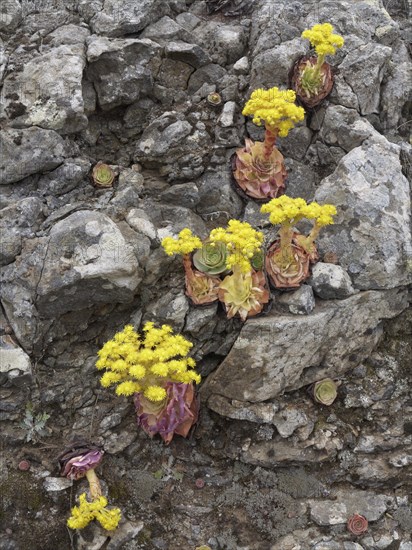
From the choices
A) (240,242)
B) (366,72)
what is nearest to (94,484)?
(240,242)

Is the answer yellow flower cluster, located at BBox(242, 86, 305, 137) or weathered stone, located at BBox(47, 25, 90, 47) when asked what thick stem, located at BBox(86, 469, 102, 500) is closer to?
yellow flower cluster, located at BBox(242, 86, 305, 137)

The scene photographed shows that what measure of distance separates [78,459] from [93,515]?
0.66 meters

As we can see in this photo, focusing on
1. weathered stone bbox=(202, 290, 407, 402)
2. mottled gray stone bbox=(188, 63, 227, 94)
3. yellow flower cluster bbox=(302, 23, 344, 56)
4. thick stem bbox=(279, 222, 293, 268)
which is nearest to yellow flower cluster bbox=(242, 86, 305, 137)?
yellow flower cluster bbox=(302, 23, 344, 56)

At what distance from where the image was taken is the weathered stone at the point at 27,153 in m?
6.89

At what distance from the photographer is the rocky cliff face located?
6152 mm

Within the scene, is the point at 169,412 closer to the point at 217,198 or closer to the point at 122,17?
the point at 217,198

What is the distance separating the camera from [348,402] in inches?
264

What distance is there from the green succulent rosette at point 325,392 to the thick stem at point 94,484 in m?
2.92

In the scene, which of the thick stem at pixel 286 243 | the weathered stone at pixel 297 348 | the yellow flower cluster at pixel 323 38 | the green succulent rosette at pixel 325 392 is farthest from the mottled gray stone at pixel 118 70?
the green succulent rosette at pixel 325 392

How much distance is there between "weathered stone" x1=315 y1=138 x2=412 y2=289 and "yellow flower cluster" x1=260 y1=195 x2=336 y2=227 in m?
0.89

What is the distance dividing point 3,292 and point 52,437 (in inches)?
75.2

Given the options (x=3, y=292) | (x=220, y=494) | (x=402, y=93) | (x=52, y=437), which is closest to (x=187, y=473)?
(x=220, y=494)

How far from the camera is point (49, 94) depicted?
23.5 feet

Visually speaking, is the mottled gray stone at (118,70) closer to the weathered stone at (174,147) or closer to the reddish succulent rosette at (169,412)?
the weathered stone at (174,147)
